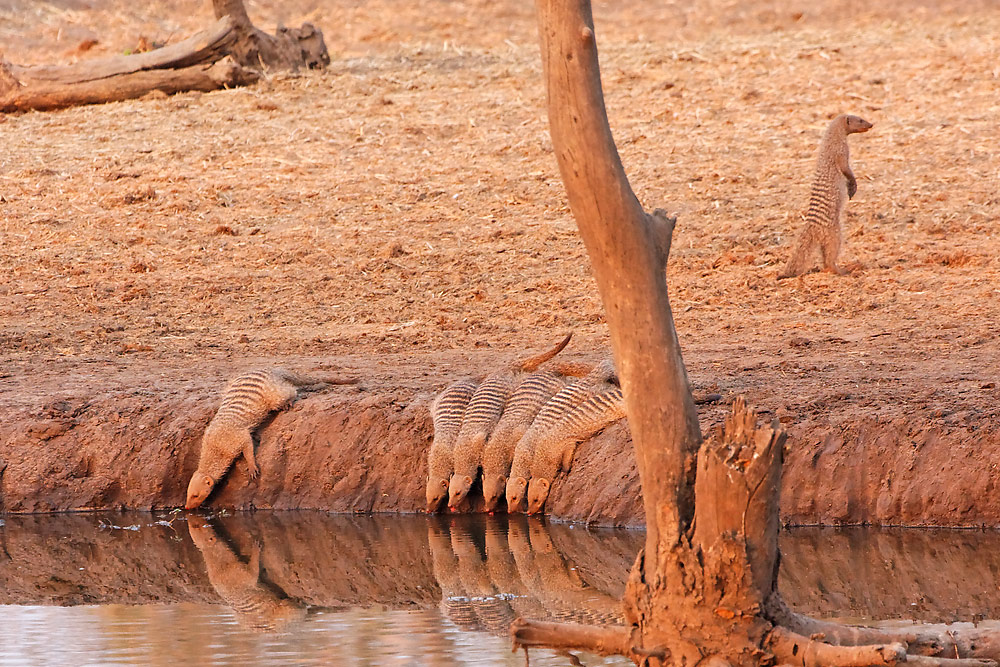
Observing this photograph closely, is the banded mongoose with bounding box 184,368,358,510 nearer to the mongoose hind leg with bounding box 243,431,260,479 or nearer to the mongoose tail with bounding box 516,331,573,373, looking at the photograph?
the mongoose hind leg with bounding box 243,431,260,479

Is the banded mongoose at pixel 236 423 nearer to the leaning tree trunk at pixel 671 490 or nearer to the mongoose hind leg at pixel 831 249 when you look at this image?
the leaning tree trunk at pixel 671 490

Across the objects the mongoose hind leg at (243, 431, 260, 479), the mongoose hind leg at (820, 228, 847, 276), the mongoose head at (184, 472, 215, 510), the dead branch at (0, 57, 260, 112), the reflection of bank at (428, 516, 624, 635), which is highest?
the dead branch at (0, 57, 260, 112)

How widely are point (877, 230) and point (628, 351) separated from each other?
6.15 m

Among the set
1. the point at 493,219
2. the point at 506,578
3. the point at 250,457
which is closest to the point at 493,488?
the point at 506,578

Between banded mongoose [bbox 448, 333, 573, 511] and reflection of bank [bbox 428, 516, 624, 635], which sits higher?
banded mongoose [bbox 448, 333, 573, 511]

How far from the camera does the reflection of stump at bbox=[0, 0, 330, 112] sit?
12547mm

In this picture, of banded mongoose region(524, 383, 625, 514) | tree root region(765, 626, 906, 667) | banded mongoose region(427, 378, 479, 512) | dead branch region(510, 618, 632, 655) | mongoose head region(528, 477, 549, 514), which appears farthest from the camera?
banded mongoose region(427, 378, 479, 512)

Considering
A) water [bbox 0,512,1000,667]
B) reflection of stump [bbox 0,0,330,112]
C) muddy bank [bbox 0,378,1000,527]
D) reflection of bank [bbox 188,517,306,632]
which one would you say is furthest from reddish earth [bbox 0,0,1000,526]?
reflection of bank [bbox 188,517,306,632]

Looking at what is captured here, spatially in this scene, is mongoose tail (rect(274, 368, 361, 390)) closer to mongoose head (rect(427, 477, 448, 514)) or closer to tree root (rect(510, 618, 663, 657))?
mongoose head (rect(427, 477, 448, 514))

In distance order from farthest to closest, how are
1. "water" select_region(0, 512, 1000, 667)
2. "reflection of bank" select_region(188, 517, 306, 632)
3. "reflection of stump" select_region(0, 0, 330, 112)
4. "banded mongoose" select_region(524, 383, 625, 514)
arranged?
"reflection of stump" select_region(0, 0, 330, 112)
"banded mongoose" select_region(524, 383, 625, 514)
"reflection of bank" select_region(188, 517, 306, 632)
"water" select_region(0, 512, 1000, 667)

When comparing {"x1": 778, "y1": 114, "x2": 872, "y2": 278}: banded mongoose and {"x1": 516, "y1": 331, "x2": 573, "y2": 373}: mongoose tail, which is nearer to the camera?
{"x1": 516, "y1": 331, "x2": 573, "y2": 373}: mongoose tail

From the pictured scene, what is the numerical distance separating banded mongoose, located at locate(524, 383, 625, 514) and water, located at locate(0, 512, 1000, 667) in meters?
0.17

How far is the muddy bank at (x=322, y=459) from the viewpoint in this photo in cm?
586

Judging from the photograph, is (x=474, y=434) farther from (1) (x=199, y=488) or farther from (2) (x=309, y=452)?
(1) (x=199, y=488)
